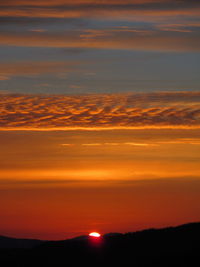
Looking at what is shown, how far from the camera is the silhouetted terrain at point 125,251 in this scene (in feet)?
169

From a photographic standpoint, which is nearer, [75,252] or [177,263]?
[177,263]

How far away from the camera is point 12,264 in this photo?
59875mm

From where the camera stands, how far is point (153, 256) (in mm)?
52562

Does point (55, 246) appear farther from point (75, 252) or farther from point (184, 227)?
point (184, 227)

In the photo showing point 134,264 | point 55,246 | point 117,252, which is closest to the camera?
point 134,264

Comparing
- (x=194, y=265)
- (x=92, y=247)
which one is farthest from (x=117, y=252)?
(x=194, y=265)

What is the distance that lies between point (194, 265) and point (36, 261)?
1584 centimetres

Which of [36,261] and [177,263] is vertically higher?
[36,261]

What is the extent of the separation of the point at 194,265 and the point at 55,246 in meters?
17.7

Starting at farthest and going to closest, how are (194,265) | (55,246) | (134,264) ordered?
1. (55,246)
2. (134,264)
3. (194,265)

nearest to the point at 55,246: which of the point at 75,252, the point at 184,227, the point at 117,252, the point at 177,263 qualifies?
the point at 75,252

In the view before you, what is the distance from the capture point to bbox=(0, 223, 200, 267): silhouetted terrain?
51.6 m

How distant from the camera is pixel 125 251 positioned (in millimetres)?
56844

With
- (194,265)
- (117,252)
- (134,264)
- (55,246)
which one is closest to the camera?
(194,265)
